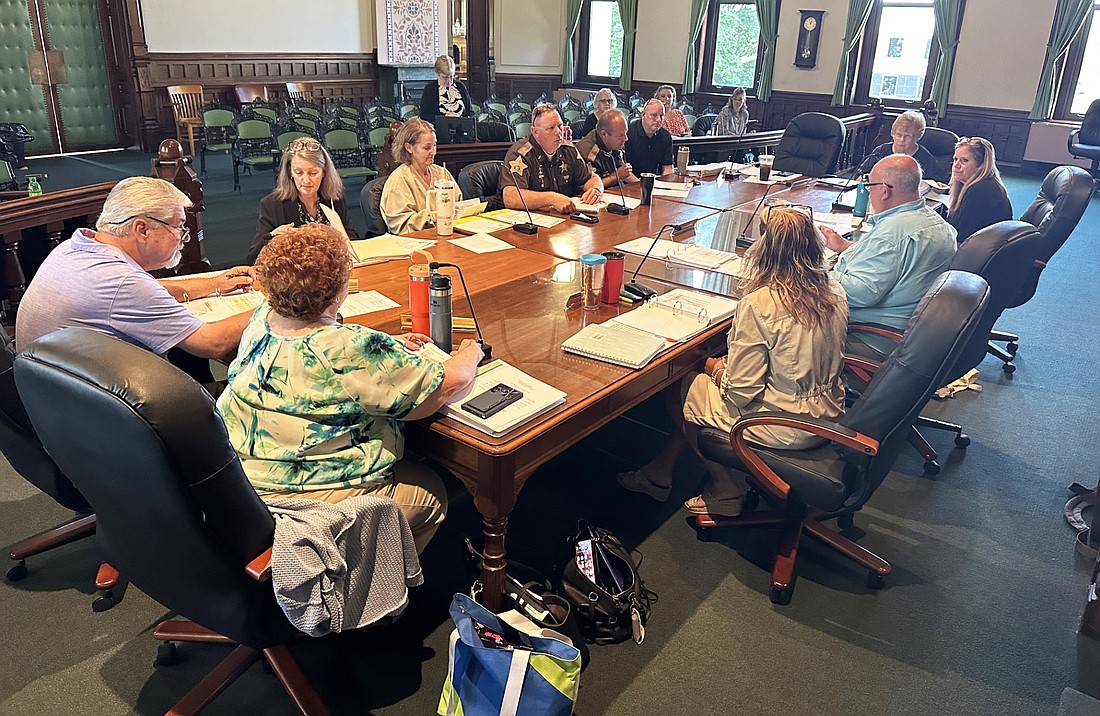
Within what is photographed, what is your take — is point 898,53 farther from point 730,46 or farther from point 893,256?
point 893,256

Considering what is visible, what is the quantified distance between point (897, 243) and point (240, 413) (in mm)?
2489

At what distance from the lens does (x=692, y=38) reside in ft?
42.8

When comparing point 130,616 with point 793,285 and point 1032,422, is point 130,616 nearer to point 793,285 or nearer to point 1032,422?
point 793,285

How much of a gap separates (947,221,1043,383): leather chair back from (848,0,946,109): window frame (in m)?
9.49

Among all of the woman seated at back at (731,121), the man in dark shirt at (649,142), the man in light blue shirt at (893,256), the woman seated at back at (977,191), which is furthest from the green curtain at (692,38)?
the man in light blue shirt at (893,256)

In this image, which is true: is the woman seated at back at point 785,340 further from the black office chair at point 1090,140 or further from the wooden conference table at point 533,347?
the black office chair at point 1090,140

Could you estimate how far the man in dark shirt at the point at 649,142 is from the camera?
5785mm

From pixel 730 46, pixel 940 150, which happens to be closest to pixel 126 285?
pixel 940 150

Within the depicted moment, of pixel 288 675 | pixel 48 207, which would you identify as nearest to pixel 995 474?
pixel 288 675

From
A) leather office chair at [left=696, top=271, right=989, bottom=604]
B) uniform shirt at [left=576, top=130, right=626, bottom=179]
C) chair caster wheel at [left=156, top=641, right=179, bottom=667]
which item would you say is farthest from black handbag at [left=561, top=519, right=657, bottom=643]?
uniform shirt at [left=576, top=130, right=626, bottom=179]

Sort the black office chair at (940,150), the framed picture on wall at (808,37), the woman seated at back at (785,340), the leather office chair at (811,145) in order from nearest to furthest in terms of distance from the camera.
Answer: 1. the woman seated at back at (785,340)
2. the black office chair at (940,150)
3. the leather office chair at (811,145)
4. the framed picture on wall at (808,37)

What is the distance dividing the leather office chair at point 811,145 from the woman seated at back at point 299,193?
14.9ft

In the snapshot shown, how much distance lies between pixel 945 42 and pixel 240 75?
972cm

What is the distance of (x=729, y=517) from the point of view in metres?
2.77
